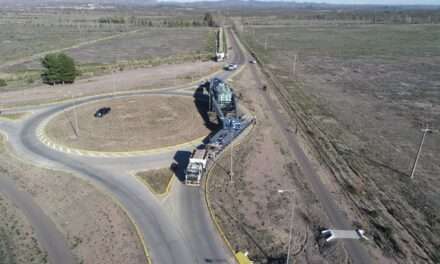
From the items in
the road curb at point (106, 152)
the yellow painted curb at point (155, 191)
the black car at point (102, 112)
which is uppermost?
the black car at point (102, 112)

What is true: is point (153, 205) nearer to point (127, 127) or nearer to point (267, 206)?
point (267, 206)

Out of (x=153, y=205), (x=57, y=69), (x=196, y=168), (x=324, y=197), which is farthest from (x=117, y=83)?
(x=324, y=197)

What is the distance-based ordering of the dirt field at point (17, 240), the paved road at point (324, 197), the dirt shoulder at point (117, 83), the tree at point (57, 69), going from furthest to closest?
the tree at point (57, 69), the dirt shoulder at point (117, 83), the paved road at point (324, 197), the dirt field at point (17, 240)

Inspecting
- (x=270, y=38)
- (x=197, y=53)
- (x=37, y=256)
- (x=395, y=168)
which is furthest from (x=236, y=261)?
(x=270, y=38)

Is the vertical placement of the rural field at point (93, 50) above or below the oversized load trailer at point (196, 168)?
above

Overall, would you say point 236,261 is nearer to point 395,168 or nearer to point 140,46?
point 395,168

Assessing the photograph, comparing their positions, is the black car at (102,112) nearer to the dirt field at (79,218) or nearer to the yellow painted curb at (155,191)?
the dirt field at (79,218)

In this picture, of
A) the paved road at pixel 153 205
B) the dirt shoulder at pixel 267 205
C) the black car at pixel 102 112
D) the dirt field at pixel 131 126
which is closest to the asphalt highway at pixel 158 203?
the paved road at pixel 153 205
